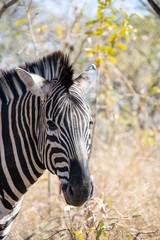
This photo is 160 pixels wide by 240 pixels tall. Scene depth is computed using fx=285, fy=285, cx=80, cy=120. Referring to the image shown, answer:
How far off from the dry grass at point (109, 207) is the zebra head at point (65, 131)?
0.75 m

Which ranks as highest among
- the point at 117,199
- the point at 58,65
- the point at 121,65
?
the point at 58,65

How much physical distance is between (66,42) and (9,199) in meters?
3.10

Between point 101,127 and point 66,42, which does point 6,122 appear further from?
point 101,127

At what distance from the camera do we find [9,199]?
2.92 metres

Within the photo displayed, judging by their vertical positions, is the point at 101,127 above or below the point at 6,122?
below

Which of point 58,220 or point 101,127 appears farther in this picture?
point 101,127

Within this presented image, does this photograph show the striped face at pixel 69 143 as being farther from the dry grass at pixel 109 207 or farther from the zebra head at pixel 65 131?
the dry grass at pixel 109 207

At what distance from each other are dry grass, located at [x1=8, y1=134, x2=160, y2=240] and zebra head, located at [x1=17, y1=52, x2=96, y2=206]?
2.45 ft

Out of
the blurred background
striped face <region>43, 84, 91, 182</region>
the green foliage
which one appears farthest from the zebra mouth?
the green foliage

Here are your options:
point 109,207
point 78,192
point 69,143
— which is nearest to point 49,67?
point 69,143

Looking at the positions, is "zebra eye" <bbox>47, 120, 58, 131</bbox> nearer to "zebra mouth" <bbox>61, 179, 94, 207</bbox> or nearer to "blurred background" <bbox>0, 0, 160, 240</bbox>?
"zebra mouth" <bbox>61, 179, 94, 207</bbox>

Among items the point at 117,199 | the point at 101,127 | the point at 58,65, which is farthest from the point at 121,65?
the point at 58,65

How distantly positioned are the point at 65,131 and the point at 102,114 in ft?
19.1

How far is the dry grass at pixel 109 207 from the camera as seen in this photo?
3.36 metres
